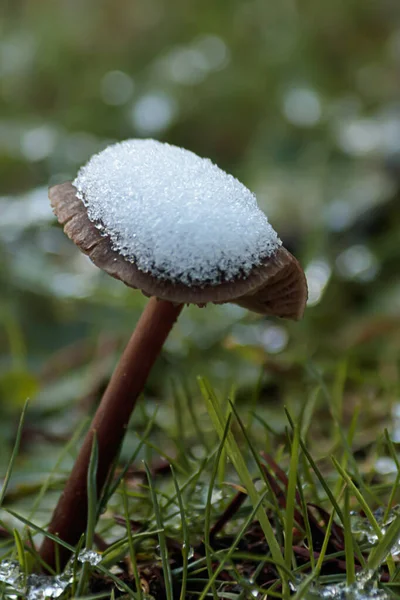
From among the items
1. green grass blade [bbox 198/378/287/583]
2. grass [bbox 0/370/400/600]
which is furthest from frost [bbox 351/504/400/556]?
green grass blade [bbox 198/378/287/583]

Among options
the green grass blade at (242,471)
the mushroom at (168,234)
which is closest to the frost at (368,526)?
the green grass blade at (242,471)

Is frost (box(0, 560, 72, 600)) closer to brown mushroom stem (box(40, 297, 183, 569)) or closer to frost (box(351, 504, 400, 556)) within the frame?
brown mushroom stem (box(40, 297, 183, 569))

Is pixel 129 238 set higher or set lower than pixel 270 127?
lower

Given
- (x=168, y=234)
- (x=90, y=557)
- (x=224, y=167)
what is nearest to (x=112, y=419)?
(x=90, y=557)

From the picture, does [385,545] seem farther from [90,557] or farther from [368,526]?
[90,557]

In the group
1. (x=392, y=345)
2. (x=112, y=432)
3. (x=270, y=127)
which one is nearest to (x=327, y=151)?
(x=270, y=127)

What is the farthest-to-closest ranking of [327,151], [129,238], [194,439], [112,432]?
[327,151] → [194,439] → [112,432] → [129,238]

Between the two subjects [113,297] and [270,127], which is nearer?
[113,297]

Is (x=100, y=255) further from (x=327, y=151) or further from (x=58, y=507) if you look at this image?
(x=327, y=151)
